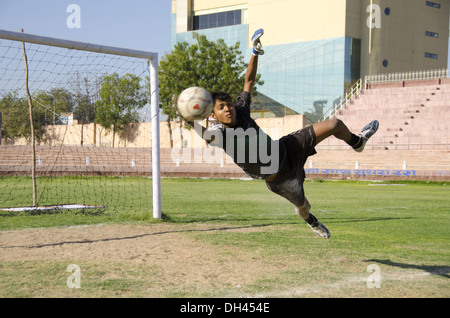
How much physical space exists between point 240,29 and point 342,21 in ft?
43.4

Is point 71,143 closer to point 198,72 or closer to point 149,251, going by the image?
point 198,72

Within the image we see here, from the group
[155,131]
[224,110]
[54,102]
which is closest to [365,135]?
[224,110]

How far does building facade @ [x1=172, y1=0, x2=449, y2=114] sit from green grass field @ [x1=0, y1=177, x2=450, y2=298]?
3970 centimetres

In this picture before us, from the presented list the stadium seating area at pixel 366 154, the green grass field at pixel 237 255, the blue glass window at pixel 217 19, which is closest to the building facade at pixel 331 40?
the blue glass window at pixel 217 19

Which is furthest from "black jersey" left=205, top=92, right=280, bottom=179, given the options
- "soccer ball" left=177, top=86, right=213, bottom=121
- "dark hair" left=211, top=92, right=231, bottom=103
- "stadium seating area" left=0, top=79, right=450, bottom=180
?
"stadium seating area" left=0, top=79, right=450, bottom=180

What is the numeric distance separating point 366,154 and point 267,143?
26.1m

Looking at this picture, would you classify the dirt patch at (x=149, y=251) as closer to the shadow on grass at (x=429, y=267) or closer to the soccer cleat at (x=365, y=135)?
the shadow on grass at (x=429, y=267)

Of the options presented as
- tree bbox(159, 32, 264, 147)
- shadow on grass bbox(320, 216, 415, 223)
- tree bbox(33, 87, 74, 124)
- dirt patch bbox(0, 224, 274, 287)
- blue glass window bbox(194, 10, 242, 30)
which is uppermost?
blue glass window bbox(194, 10, 242, 30)

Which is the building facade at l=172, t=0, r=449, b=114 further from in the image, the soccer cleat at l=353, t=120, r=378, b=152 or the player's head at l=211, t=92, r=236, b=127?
the player's head at l=211, t=92, r=236, b=127

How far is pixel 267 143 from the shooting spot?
6.25 m

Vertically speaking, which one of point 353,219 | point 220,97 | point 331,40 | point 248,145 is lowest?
point 353,219

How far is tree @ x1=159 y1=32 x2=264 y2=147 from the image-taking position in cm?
4134
